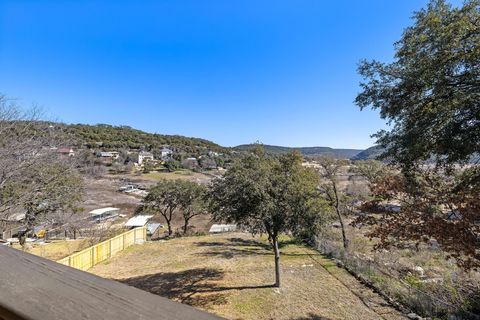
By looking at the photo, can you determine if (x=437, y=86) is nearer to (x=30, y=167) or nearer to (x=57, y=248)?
(x=30, y=167)

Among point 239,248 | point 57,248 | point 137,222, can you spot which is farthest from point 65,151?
point 137,222

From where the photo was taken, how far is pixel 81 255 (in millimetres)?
13320

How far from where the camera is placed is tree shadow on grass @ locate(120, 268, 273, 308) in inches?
389

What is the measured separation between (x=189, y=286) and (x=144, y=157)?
6066 centimetres

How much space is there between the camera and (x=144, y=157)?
67625mm

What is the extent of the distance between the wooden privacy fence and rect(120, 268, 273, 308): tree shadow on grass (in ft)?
9.25

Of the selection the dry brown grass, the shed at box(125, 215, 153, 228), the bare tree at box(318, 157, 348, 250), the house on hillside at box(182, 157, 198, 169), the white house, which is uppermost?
the white house

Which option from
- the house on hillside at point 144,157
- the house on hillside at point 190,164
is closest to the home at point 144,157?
the house on hillside at point 144,157

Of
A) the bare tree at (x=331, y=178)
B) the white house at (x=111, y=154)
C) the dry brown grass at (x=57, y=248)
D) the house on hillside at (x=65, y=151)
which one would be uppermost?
the white house at (x=111, y=154)

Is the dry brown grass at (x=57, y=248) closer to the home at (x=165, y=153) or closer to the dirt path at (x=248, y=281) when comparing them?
the dirt path at (x=248, y=281)

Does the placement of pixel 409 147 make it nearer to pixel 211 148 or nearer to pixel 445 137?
pixel 445 137

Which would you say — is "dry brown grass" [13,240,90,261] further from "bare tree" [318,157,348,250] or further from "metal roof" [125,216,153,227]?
"bare tree" [318,157,348,250]

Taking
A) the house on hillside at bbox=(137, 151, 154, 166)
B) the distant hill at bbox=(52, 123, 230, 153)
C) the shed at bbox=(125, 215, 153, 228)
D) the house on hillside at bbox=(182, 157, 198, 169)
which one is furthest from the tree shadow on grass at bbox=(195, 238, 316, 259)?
the house on hillside at bbox=(137, 151, 154, 166)

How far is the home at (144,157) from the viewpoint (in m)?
65.6
